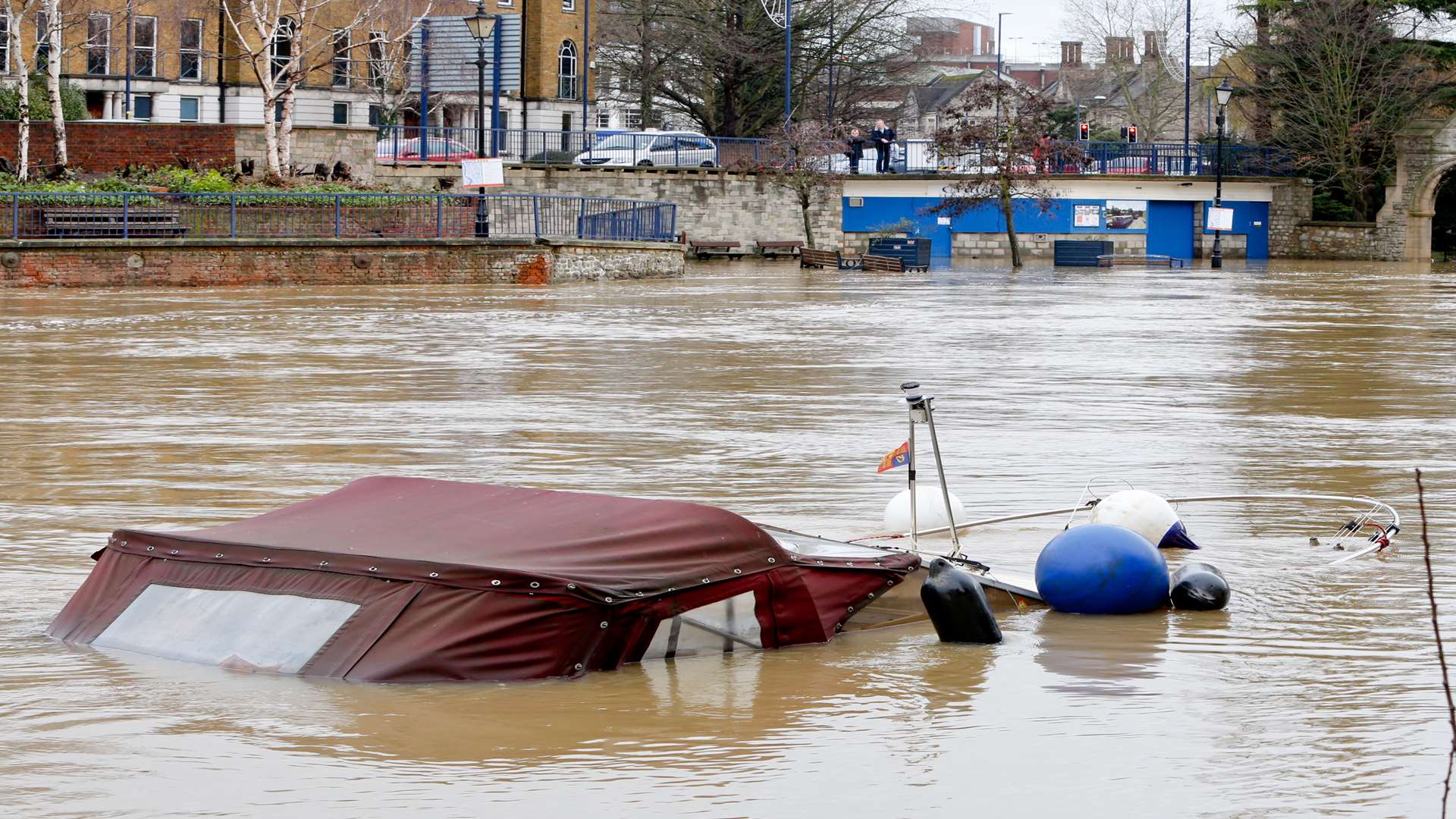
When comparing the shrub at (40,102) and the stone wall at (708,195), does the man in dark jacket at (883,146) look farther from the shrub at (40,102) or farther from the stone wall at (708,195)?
the shrub at (40,102)

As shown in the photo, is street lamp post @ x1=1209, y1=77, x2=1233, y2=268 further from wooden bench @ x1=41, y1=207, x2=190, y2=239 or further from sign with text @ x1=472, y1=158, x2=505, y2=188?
wooden bench @ x1=41, y1=207, x2=190, y2=239

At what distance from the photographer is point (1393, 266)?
58500 mm

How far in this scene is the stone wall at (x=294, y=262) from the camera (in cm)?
3503

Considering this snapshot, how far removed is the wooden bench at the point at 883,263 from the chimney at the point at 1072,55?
92.2 metres

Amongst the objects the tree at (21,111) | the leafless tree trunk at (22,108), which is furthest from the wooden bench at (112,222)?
the leafless tree trunk at (22,108)

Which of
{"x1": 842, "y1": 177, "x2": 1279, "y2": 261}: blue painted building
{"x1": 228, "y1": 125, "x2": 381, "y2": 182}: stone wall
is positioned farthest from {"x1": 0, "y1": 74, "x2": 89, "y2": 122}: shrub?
{"x1": 842, "y1": 177, "x2": 1279, "y2": 261}: blue painted building

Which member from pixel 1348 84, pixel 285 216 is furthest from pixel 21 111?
pixel 1348 84

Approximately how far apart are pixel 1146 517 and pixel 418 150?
47982mm

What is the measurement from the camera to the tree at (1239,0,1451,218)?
204 ft

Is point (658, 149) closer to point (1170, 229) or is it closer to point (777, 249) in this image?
point (777, 249)

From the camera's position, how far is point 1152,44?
10381 centimetres

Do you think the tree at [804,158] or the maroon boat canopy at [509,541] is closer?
the maroon boat canopy at [509,541]

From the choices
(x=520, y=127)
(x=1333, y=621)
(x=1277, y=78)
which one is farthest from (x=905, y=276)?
(x=1333, y=621)

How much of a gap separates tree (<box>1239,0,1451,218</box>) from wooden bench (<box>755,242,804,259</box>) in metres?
17.4
